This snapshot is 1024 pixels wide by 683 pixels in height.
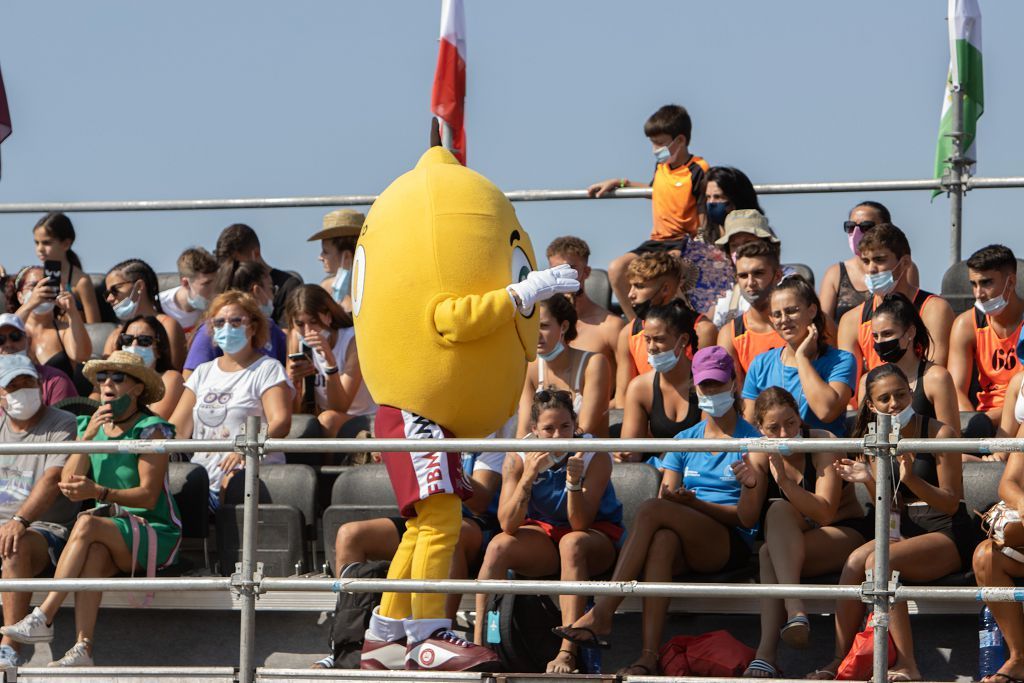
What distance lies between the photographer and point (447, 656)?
19.7ft

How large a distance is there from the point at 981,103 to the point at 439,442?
18.6 ft

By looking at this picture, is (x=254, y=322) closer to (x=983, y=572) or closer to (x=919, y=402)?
(x=919, y=402)

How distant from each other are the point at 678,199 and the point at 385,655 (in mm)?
4085

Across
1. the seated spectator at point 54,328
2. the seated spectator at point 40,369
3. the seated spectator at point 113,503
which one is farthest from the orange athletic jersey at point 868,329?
the seated spectator at point 54,328

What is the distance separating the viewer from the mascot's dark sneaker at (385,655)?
6059 mm

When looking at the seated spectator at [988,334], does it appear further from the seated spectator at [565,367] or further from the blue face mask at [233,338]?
the blue face mask at [233,338]

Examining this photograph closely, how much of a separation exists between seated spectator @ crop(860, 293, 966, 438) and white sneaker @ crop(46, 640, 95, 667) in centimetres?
336

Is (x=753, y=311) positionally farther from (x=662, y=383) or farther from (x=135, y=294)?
(x=135, y=294)

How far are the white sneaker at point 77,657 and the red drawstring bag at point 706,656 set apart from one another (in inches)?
86.9

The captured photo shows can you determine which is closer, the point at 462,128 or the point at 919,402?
the point at 919,402

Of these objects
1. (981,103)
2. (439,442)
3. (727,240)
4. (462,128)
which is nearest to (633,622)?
(439,442)

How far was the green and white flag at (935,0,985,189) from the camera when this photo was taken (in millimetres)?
9977

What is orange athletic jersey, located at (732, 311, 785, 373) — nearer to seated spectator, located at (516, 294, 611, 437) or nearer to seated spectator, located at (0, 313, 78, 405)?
seated spectator, located at (516, 294, 611, 437)

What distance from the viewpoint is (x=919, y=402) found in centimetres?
689
